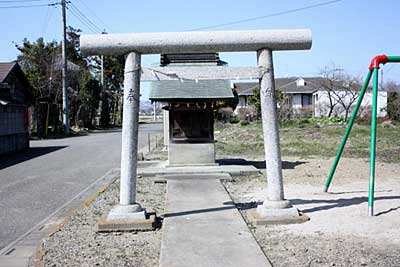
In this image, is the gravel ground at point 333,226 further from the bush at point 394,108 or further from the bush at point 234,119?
the bush at point 234,119

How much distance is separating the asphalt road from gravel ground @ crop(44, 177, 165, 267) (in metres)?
0.93

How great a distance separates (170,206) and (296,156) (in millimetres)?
10842

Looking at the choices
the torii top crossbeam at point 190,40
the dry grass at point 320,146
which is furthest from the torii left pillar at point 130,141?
the dry grass at point 320,146

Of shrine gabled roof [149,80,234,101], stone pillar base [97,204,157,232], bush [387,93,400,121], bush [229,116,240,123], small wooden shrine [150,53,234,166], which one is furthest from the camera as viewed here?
bush [229,116,240,123]

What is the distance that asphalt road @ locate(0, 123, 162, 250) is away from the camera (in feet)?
28.4

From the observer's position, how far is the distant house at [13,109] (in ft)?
71.4

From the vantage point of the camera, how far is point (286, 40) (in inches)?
297

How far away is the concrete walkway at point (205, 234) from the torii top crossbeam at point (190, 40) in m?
2.86

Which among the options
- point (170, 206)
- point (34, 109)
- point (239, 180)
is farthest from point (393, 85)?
point (170, 206)

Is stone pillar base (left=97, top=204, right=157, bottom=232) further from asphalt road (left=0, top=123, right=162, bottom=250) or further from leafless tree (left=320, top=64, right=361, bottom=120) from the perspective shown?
leafless tree (left=320, top=64, right=361, bottom=120)

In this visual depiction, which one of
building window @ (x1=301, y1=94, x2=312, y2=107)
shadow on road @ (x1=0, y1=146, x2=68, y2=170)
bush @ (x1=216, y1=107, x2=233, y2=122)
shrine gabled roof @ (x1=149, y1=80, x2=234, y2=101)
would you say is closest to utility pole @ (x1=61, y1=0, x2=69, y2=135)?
shadow on road @ (x1=0, y1=146, x2=68, y2=170)

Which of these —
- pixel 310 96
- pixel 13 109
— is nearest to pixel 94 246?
pixel 13 109

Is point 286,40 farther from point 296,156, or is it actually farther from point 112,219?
point 296,156

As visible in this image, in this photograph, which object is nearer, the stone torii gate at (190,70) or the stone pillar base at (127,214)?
the stone pillar base at (127,214)
